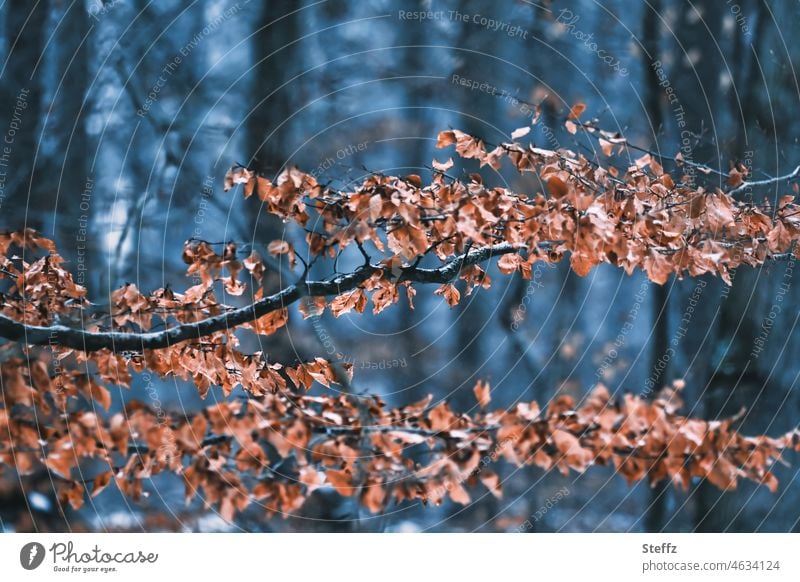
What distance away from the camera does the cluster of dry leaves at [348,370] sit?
1447 millimetres

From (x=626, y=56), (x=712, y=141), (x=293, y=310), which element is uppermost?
(x=626, y=56)

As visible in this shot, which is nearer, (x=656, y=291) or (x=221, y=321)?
(x=221, y=321)

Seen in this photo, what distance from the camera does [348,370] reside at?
1.70 m

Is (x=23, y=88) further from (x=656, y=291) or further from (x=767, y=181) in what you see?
(x=767, y=181)

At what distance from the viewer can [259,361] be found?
1.64m

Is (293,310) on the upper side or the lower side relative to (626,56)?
lower

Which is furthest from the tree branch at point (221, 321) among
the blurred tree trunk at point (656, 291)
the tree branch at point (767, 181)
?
the tree branch at point (767, 181)

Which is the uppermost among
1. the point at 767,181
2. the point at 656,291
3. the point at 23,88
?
the point at 23,88

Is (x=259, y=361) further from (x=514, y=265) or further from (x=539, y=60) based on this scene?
(x=539, y=60)

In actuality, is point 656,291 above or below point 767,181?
below

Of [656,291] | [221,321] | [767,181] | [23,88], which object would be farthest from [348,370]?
[767,181]

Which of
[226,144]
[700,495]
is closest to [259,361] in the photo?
[226,144]

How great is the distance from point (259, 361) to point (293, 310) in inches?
5.9

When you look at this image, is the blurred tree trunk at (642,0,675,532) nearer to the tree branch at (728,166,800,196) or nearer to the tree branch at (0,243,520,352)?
the tree branch at (728,166,800,196)
